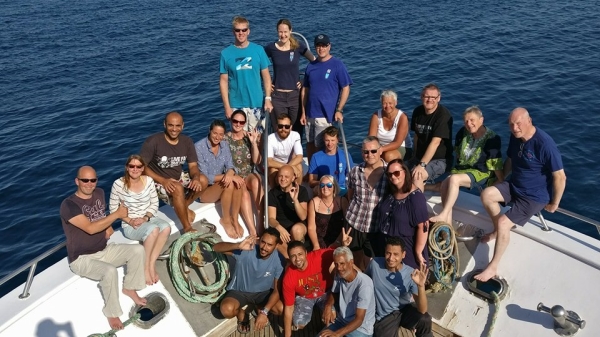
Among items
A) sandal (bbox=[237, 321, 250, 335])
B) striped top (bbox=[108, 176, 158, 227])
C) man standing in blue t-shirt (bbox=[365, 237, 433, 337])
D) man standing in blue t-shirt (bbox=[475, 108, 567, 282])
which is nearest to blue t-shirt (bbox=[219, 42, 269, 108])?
striped top (bbox=[108, 176, 158, 227])

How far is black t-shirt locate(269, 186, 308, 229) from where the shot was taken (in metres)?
6.59

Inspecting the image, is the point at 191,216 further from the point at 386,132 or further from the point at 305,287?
the point at 386,132

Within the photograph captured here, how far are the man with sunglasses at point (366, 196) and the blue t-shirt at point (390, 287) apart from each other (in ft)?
1.58

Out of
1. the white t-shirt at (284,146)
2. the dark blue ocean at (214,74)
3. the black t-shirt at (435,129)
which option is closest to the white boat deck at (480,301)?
the black t-shirt at (435,129)

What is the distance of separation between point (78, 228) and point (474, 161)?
15.6 feet

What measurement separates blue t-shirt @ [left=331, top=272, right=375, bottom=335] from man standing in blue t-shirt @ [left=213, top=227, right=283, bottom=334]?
0.87 m

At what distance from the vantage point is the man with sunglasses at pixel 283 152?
7.17 metres

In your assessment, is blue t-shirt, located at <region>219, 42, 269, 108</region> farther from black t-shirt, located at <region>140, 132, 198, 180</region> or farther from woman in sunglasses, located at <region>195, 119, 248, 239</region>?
black t-shirt, located at <region>140, 132, 198, 180</region>

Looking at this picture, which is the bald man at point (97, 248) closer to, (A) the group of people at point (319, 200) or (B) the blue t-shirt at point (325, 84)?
(A) the group of people at point (319, 200)

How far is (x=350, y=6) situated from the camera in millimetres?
25703

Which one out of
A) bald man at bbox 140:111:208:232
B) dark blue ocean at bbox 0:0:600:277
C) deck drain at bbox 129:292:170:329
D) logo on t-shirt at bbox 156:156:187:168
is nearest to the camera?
deck drain at bbox 129:292:170:329

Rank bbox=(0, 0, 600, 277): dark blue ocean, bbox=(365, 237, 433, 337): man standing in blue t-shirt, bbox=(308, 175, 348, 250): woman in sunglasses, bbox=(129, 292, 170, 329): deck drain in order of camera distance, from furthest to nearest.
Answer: bbox=(0, 0, 600, 277): dark blue ocean, bbox=(308, 175, 348, 250): woman in sunglasses, bbox=(129, 292, 170, 329): deck drain, bbox=(365, 237, 433, 337): man standing in blue t-shirt

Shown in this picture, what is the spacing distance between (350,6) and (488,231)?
20692mm

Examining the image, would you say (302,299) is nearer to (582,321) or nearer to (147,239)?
(147,239)
